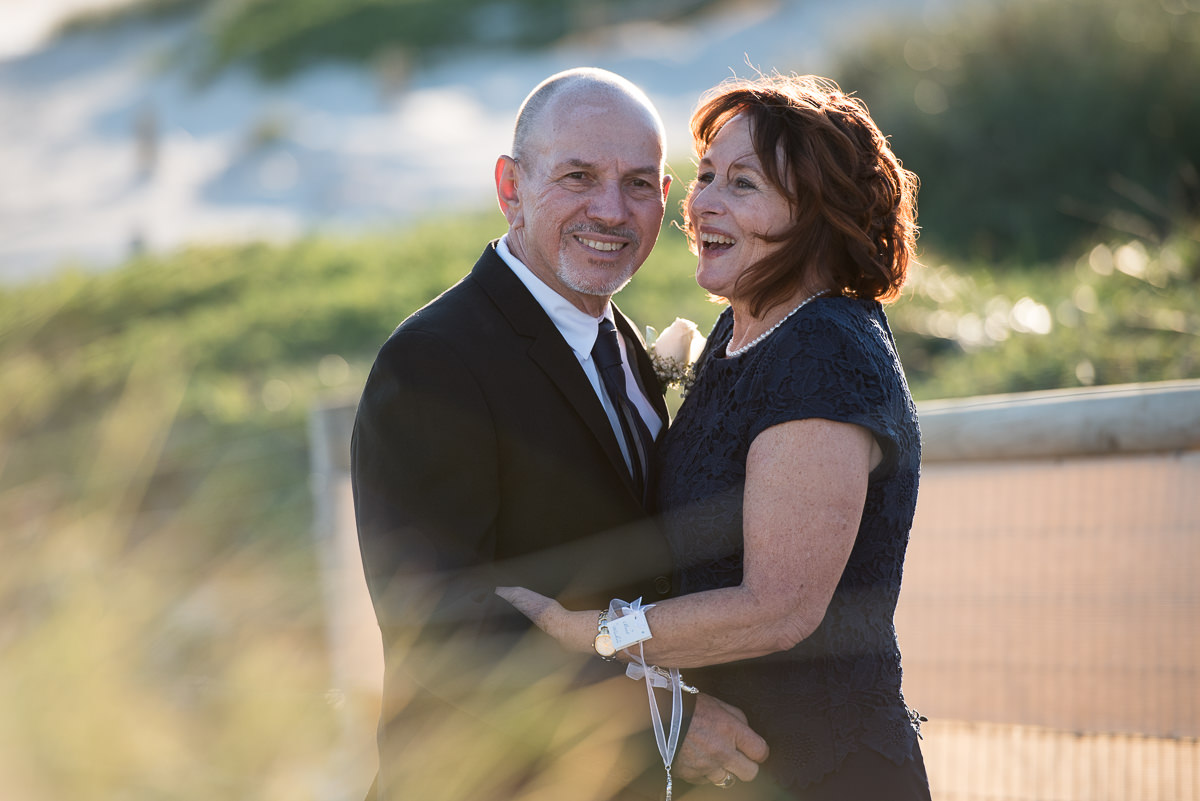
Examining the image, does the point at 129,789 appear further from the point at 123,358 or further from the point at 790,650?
the point at 123,358

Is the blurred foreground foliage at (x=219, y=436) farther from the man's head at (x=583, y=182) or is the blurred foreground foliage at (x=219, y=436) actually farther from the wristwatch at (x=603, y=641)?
the man's head at (x=583, y=182)

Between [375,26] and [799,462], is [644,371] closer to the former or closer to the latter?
[799,462]

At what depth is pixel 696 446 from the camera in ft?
7.84

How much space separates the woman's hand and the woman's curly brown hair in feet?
2.59

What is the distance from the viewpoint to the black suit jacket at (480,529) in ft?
7.38

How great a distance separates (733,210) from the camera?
2.42m

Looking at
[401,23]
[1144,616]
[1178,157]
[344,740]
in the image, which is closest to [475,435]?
[344,740]

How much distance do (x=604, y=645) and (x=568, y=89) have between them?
1388 millimetres

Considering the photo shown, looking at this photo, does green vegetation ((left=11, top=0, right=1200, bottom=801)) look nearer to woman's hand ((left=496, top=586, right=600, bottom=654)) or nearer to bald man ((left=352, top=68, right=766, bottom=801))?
bald man ((left=352, top=68, right=766, bottom=801))

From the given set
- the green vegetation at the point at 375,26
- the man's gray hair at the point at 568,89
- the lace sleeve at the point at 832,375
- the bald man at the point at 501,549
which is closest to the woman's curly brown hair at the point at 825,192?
the lace sleeve at the point at 832,375

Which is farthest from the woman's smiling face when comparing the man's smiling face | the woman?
the man's smiling face

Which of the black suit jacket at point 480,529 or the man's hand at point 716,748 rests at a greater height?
the black suit jacket at point 480,529

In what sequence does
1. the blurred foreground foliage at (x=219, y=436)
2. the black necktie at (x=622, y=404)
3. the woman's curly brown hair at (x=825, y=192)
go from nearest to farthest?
1. the blurred foreground foliage at (x=219, y=436)
2. the woman's curly brown hair at (x=825, y=192)
3. the black necktie at (x=622, y=404)

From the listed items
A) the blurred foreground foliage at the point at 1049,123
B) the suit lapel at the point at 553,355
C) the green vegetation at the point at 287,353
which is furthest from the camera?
the blurred foreground foliage at the point at 1049,123
